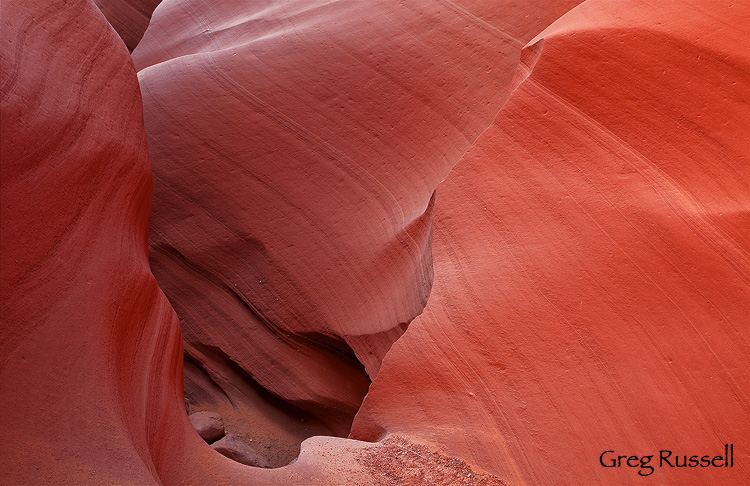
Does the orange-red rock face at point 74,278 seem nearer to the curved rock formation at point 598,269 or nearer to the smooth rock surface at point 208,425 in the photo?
the smooth rock surface at point 208,425

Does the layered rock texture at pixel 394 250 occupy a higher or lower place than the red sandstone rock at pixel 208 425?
higher

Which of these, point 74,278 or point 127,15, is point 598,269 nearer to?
point 74,278

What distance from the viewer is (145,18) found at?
809 centimetres

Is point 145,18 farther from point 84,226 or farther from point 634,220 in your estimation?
point 634,220

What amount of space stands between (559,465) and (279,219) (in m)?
3.03

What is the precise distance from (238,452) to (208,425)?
374mm

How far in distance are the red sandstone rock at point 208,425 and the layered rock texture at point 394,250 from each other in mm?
30

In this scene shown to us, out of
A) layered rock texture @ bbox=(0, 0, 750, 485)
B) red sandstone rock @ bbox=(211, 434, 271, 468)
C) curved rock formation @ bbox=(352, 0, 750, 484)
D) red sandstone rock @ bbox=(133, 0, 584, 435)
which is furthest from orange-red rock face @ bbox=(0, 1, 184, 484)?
red sandstone rock @ bbox=(133, 0, 584, 435)

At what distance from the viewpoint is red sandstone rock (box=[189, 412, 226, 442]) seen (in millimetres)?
4523

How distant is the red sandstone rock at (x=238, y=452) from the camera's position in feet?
14.2

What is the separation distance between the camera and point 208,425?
15.1 feet

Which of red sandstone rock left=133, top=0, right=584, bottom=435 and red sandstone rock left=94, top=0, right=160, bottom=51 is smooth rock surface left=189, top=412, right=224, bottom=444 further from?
red sandstone rock left=94, top=0, right=160, bottom=51

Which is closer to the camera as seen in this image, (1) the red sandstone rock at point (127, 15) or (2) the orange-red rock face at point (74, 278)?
(2) the orange-red rock face at point (74, 278)

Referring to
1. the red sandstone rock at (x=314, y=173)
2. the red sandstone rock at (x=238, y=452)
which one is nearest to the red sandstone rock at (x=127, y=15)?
the red sandstone rock at (x=314, y=173)
